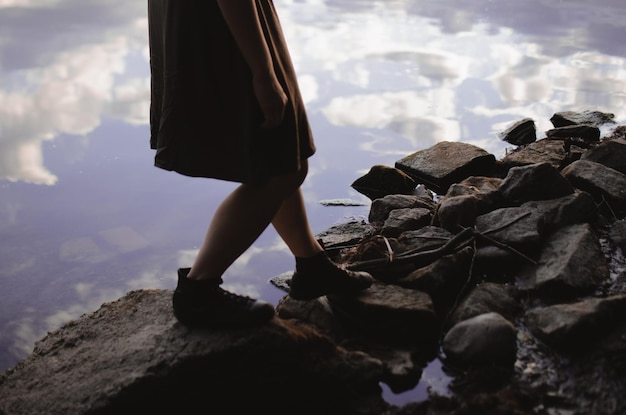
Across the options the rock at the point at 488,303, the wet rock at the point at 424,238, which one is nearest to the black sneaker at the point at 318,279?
the rock at the point at 488,303

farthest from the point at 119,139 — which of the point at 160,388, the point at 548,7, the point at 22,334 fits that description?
the point at 548,7

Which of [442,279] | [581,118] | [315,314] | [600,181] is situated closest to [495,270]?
[442,279]

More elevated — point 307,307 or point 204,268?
point 204,268

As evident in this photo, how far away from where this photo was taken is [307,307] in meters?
2.39

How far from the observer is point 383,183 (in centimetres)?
384

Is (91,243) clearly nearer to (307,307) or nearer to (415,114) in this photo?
(307,307)

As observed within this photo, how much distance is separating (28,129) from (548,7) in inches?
271

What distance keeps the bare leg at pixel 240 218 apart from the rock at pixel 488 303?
761 millimetres

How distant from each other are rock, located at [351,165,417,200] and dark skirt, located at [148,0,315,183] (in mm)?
1999

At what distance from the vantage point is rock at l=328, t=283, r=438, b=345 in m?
2.24

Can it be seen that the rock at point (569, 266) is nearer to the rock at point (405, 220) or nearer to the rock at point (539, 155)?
the rock at point (405, 220)

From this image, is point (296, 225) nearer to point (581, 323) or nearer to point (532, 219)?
point (581, 323)

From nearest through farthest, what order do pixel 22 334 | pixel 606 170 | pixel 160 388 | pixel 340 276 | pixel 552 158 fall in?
pixel 160 388 < pixel 340 276 < pixel 22 334 < pixel 606 170 < pixel 552 158

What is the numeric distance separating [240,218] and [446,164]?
7.47 ft
